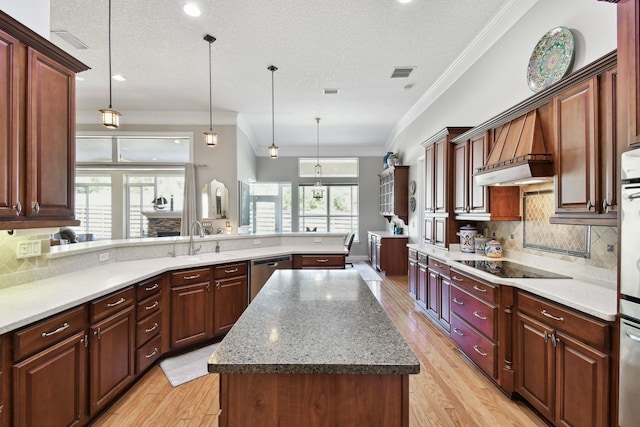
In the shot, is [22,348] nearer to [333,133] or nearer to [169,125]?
[169,125]

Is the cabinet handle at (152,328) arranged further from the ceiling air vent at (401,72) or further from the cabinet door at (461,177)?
the ceiling air vent at (401,72)

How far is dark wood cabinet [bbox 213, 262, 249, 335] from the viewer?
3.16 meters

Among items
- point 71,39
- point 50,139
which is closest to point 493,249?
point 50,139

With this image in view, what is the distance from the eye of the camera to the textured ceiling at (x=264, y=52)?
10.0 ft

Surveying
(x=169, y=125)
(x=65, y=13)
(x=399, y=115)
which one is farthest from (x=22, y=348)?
(x=399, y=115)

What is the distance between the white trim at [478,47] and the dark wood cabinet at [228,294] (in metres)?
3.84

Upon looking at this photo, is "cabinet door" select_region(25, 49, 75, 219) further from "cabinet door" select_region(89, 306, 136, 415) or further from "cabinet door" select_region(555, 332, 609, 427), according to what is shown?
"cabinet door" select_region(555, 332, 609, 427)

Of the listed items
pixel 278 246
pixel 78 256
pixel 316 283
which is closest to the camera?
pixel 316 283

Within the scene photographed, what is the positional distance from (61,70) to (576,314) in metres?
3.57

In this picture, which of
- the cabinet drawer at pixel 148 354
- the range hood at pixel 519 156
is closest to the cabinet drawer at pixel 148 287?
the cabinet drawer at pixel 148 354

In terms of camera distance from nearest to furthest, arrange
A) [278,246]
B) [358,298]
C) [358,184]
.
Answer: [358,298]
[278,246]
[358,184]

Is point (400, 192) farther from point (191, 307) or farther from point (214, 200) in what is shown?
point (191, 307)

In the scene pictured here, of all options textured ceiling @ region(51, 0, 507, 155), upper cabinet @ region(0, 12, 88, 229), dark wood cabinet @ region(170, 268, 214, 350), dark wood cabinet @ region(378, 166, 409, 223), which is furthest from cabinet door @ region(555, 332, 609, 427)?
dark wood cabinet @ region(378, 166, 409, 223)

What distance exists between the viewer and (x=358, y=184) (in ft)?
29.8
